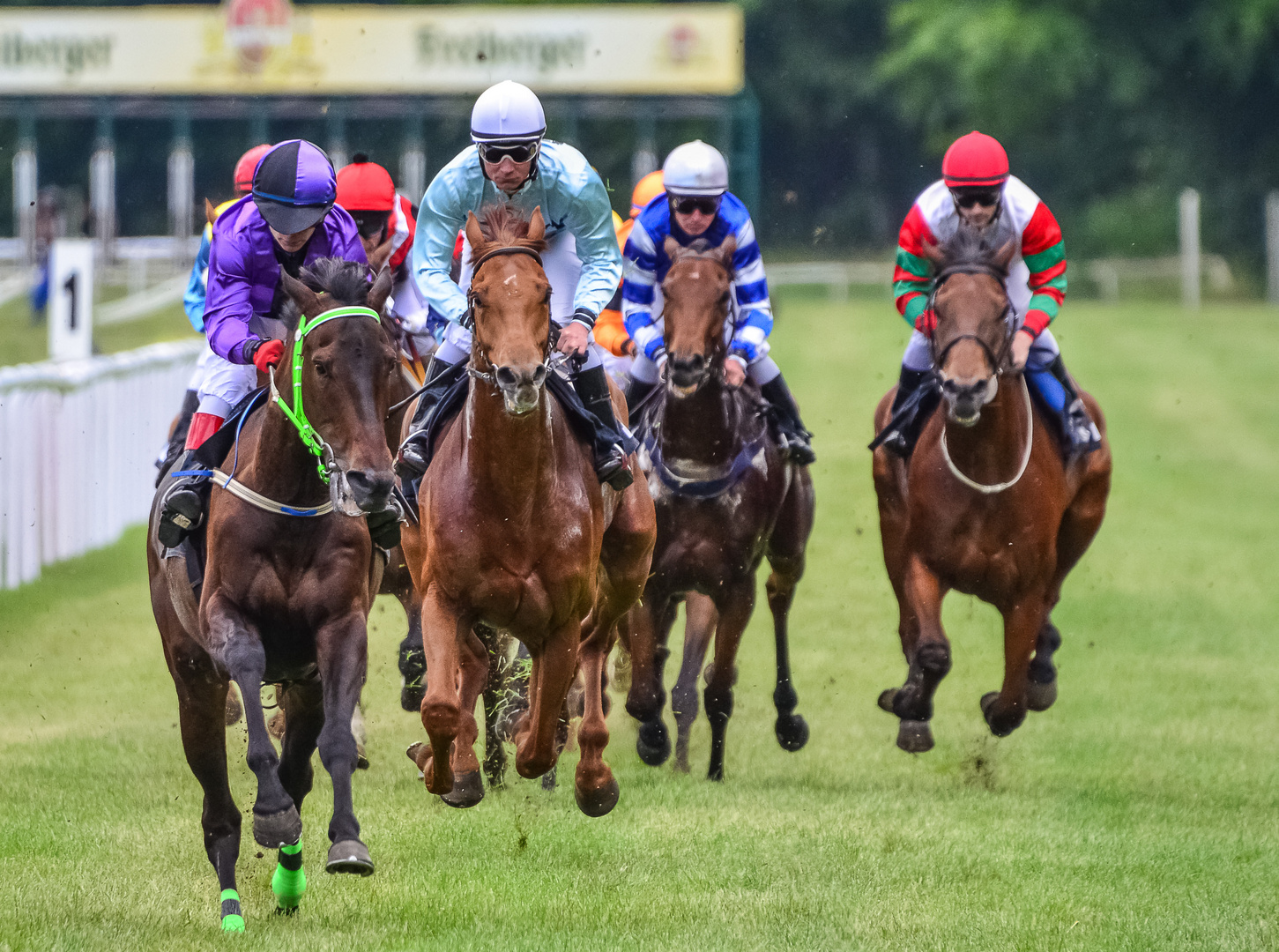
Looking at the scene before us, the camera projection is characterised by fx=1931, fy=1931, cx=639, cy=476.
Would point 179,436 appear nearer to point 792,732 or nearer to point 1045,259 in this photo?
point 792,732

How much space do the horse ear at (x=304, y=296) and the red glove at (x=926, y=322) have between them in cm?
262

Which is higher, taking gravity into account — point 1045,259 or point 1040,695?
point 1045,259

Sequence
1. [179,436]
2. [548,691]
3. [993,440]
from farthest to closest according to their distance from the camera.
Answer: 1. [179,436]
2. [993,440]
3. [548,691]

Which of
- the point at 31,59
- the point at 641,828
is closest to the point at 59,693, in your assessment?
the point at 641,828

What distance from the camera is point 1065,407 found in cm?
803

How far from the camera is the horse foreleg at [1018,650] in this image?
752cm

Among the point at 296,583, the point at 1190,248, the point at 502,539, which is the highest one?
the point at 1190,248

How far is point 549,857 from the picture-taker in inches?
261

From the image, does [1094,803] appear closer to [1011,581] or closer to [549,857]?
[1011,581]

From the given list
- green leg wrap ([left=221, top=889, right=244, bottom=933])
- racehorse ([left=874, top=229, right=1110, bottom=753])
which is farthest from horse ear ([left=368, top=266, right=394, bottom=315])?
racehorse ([left=874, top=229, right=1110, bottom=753])

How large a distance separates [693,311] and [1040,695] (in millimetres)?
2464

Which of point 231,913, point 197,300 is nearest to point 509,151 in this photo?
point 231,913

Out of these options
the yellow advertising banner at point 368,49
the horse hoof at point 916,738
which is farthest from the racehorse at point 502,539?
the yellow advertising banner at point 368,49

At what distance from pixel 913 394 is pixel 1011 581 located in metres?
0.99
